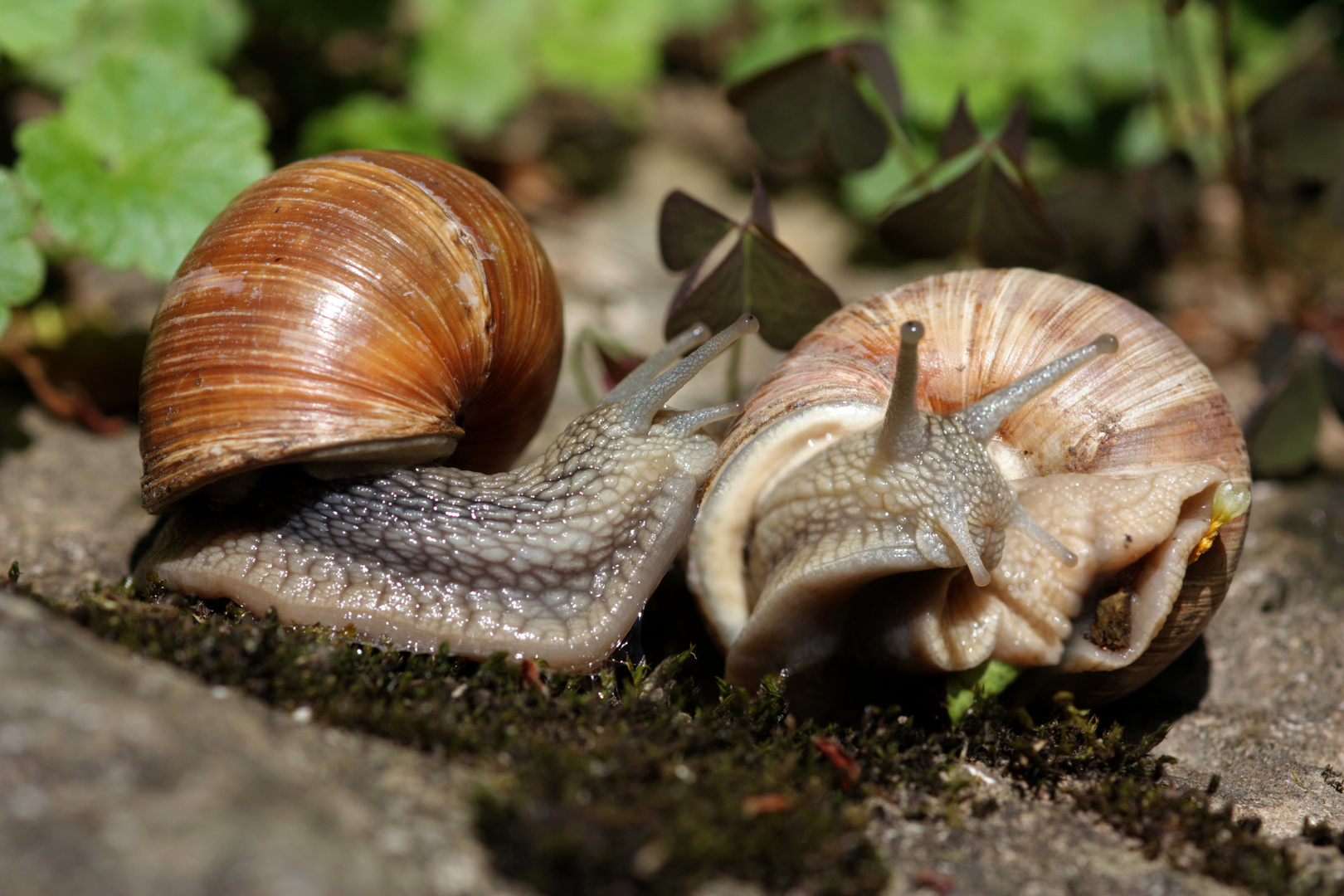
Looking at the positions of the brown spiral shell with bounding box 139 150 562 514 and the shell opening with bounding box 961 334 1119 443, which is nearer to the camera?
the brown spiral shell with bounding box 139 150 562 514

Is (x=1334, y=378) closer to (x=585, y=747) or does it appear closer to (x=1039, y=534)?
(x=1039, y=534)

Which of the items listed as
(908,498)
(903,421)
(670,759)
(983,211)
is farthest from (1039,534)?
(983,211)

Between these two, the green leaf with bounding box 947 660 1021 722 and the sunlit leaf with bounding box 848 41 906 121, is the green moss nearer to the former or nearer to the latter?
the green leaf with bounding box 947 660 1021 722

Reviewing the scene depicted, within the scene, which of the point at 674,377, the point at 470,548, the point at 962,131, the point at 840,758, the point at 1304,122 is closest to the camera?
the point at 840,758

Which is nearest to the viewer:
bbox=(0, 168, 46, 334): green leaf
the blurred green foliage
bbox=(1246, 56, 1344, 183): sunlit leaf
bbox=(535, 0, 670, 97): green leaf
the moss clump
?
the moss clump

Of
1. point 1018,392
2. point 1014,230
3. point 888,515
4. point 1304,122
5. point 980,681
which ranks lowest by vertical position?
point 980,681

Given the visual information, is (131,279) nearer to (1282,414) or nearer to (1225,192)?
(1282,414)

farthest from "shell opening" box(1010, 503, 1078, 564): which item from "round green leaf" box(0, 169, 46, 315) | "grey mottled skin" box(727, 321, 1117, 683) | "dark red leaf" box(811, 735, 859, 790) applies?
"round green leaf" box(0, 169, 46, 315)
